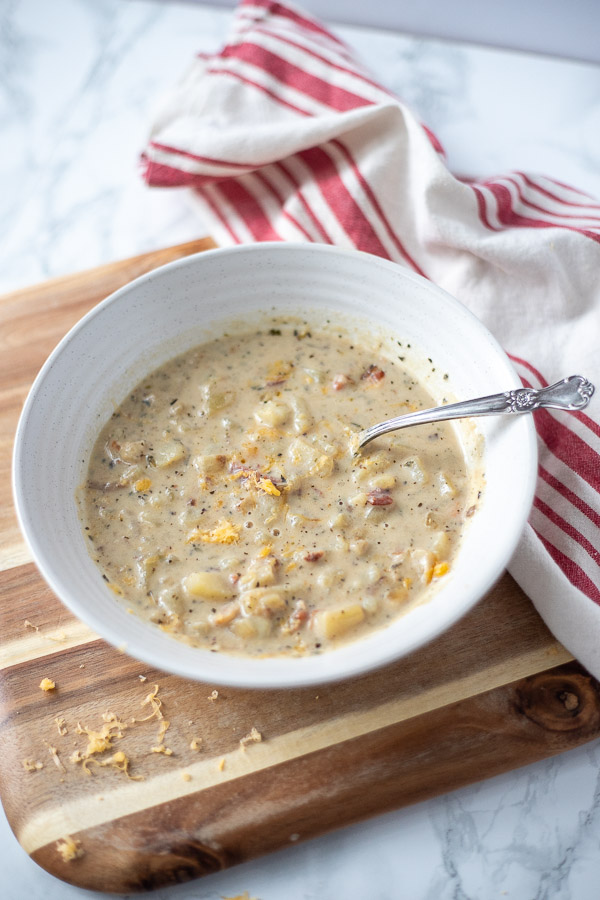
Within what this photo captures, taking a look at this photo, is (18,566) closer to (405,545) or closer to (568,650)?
(405,545)

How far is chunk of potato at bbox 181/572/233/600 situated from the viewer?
2.73m

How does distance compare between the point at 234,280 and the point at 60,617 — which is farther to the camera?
the point at 234,280

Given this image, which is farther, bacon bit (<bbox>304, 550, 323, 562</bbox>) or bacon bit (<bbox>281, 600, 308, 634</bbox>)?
bacon bit (<bbox>304, 550, 323, 562</bbox>)

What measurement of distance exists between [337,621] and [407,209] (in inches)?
70.1

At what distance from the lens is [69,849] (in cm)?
247

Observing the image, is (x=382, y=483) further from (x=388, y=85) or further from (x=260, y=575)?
(x=388, y=85)

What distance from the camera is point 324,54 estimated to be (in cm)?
392

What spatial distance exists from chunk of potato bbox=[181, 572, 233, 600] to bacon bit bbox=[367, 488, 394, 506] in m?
0.54

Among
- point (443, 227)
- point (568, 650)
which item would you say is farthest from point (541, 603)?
point (443, 227)

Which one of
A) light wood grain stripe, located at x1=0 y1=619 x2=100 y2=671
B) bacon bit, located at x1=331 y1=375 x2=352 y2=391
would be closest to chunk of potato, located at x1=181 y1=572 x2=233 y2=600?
light wood grain stripe, located at x1=0 y1=619 x2=100 y2=671

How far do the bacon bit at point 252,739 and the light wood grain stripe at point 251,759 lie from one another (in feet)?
0.05

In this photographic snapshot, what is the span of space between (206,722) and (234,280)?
1.58 meters

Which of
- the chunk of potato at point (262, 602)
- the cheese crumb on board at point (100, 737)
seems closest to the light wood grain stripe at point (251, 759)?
the cheese crumb on board at point (100, 737)

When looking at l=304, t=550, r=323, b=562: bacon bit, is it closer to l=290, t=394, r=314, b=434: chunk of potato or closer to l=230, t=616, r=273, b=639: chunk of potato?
l=230, t=616, r=273, b=639: chunk of potato
